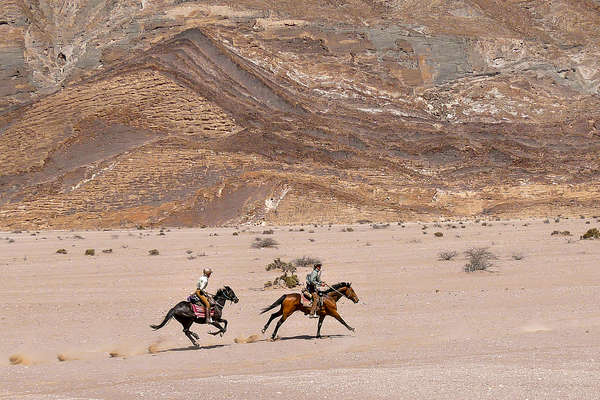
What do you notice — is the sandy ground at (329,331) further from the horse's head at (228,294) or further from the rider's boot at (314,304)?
the horse's head at (228,294)

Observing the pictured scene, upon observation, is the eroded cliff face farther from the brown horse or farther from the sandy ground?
the brown horse

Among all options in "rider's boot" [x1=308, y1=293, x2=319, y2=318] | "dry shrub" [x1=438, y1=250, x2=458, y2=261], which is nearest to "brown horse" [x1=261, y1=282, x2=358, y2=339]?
"rider's boot" [x1=308, y1=293, x2=319, y2=318]

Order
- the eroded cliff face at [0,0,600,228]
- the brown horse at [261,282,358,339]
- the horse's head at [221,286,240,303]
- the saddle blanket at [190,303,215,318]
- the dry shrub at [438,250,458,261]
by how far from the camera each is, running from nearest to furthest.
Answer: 1. the saddle blanket at [190,303,215,318]
2. the horse's head at [221,286,240,303]
3. the brown horse at [261,282,358,339]
4. the dry shrub at [438,250,458,261]
5. the eroded cliff face at [0,0,600,228]

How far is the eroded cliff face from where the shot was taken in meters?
59.6

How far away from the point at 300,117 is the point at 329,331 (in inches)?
2361

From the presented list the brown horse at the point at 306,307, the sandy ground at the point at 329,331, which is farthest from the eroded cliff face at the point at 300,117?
the brown horse at the point at 306,307

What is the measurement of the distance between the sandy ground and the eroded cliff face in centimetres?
3065

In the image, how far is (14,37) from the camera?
107500 millimetres

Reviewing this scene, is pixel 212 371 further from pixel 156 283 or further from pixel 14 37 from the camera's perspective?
pixel 14 37

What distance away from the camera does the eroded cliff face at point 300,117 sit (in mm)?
59625

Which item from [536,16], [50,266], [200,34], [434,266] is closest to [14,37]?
[200,34]

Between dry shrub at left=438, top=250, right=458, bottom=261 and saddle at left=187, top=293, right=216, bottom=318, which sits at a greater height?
dry shrub at left=438, top=250, right=458, bottom=261

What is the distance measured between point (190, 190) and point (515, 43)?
5116 cm

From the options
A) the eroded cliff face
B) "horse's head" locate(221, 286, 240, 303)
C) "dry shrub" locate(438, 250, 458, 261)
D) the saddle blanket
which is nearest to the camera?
Result: the saddle blanket
